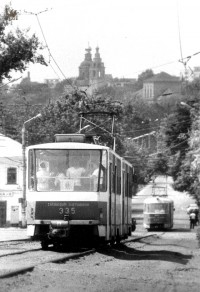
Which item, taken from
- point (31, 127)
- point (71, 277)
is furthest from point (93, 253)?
point (31, 127)

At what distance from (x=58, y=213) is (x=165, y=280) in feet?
28.9

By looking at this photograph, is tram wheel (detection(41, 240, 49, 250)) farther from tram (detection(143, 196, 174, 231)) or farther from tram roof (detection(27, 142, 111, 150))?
tram (detection(143, 196, 174, 231))

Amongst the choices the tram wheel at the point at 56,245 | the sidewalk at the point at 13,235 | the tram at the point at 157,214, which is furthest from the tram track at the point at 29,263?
the tram at the point at 157,214

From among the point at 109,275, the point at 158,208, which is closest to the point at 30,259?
the point at 109,275

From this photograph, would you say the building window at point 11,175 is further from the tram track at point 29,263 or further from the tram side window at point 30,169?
the tram side window at point 30,169

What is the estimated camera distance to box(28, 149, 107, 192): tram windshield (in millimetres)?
25562

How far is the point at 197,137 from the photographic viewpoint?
58.8 meters

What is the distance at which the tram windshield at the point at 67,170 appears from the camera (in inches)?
1006

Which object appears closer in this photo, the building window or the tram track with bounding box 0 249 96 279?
the tram track with bounding box 0 249 96 279

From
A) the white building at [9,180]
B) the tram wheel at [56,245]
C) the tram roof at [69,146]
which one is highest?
the white building at [9,180]

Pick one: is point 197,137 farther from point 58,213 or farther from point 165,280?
point 165,280

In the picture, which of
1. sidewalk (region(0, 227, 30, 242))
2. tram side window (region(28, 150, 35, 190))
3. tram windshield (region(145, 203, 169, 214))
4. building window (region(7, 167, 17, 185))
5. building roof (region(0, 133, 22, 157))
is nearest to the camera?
tram side window (region(28, 150, 35, 190))

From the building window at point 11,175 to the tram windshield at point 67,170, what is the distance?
50.9 m

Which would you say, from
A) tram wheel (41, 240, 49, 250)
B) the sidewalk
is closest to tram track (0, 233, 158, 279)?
tram wheel (41, 240, 49, 250)
